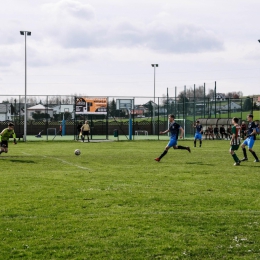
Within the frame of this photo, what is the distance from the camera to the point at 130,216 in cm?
947

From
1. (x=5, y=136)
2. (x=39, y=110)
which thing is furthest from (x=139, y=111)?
(x=5, y=136)

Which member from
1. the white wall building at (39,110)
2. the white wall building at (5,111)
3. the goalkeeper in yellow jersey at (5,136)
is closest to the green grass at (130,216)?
the goalkeeper in yellow jersey at (5,136)

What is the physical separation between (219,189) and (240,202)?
1988 millimetres

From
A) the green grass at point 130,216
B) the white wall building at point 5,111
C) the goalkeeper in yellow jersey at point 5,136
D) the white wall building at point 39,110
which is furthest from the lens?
the white wall building at point 39,110

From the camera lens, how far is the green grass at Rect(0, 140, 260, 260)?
7238mm

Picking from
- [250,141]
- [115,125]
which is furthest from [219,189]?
[115,125]

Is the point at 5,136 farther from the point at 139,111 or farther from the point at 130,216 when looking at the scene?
the point at 139,111

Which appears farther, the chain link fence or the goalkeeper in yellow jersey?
the chain link fence

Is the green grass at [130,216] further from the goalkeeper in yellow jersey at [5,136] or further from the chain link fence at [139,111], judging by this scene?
the chain link fence at [139,111]

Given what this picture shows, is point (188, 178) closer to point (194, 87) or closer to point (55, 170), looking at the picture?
point (55, 170)

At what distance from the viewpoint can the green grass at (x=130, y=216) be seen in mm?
7238

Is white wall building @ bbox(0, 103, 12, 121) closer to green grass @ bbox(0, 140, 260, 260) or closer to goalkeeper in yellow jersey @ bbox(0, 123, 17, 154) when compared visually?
goalkeeper in yellow jersey @ bbox(0, 123, 17, 154)

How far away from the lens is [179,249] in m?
7.25

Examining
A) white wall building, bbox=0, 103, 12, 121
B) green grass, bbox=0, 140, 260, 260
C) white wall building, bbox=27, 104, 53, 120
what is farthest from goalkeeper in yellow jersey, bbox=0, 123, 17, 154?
white wall building, bbox=27, 104, 53, 120
